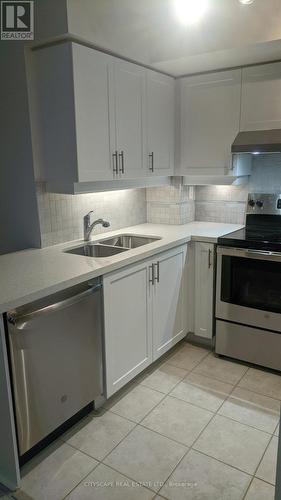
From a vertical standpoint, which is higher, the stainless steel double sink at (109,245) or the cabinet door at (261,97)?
the cabinet door at (261,97)

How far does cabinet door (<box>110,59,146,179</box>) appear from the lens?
240 cm

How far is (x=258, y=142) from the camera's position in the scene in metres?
2.63

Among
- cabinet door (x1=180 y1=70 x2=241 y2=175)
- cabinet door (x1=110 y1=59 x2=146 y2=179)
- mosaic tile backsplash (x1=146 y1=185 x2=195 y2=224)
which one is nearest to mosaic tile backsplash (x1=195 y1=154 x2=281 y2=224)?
mosaic tile backsplash (x1=146 y1=185 x2=195 y2=224)

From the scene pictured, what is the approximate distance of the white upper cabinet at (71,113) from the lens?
2137 mm

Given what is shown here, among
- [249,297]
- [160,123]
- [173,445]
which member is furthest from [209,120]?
[173,445]

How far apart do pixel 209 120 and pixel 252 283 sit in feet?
4.30

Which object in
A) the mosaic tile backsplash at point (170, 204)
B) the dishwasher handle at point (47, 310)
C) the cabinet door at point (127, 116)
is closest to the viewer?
the dishwasher handle at point (47, 310)

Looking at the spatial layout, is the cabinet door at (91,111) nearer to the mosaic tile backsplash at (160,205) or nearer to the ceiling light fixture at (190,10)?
the mosaic tile backsplash at (160,205)

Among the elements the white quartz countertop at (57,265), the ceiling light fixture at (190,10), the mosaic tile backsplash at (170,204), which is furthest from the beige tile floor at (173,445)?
the ceiling light fixture at (190,10)

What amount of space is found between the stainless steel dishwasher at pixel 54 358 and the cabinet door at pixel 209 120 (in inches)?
59.5

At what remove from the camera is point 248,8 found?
2.19 meters

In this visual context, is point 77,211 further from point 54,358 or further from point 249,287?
point 249,287

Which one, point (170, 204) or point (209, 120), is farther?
point (170, 204)

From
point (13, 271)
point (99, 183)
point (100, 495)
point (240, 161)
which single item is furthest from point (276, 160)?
point (100, 495)
